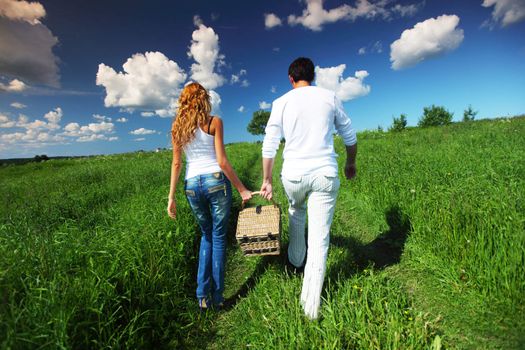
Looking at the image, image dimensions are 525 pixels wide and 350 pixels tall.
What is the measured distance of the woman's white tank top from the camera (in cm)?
310

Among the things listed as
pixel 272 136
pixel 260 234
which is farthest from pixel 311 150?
pixel 260 234

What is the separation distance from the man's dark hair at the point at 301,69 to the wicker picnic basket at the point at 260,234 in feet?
5.56

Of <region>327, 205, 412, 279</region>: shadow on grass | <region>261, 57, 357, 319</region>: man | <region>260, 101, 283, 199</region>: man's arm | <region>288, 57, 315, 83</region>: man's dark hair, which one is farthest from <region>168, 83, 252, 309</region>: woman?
<region>327, 205, 412, 279</region>: shadow on grass

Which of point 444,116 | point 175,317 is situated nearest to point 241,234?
point 175,317

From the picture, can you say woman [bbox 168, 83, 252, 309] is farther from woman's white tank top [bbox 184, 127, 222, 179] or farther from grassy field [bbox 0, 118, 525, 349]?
grassy field [bbox 0, 118, 525, 349]

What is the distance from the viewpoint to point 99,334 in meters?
2.35

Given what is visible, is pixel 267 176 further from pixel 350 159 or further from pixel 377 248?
pixel 377 248

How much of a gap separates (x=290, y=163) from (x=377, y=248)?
105 inches

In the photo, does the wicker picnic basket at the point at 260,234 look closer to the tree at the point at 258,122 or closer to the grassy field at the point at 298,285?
the grassy field at the point at 298,285

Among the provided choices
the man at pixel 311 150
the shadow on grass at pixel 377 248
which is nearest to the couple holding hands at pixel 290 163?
the man at pixel 311 150

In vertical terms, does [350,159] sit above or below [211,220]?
above

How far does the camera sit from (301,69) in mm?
2820

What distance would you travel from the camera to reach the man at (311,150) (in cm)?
271

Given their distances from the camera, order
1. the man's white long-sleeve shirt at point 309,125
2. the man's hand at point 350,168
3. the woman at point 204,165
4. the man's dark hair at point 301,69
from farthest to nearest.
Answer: the man's hand at point 350,168 < the woman at point 204,165 < the man's dark hair at point 301,69 < the man's white long-sleeve shirt at point 309,125
